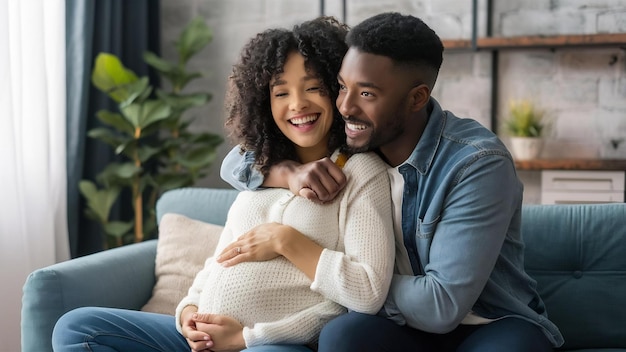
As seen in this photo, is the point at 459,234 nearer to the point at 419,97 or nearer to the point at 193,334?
the point at 419,97

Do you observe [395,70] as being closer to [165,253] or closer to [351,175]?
[351,175]

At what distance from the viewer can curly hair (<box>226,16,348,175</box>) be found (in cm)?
176

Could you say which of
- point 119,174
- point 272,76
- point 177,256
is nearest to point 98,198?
point 119,174

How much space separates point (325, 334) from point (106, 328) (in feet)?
1.64

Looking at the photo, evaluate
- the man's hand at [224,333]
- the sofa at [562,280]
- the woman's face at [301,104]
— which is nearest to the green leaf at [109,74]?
the sofa at [562,280]

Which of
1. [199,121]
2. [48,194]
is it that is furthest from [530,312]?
[199,121]

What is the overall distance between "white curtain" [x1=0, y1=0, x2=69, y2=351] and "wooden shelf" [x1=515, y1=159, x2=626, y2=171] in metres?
1.74

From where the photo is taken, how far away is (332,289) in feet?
5.16

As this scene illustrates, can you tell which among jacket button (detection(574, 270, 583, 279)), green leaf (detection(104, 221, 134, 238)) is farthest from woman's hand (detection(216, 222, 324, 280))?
green leaf (detection(104, 221, 134, 238))

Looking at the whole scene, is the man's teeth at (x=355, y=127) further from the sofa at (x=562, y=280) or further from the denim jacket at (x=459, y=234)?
the sofa at (x=562, y=280)

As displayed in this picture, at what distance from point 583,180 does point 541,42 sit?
1.79ft

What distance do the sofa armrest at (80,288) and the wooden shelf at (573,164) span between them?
61.0 inches

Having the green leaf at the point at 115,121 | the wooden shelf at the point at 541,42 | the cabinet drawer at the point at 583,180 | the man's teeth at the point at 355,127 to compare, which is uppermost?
the wooden shelf at the point at 541,42

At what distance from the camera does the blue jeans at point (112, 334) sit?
1.68m
